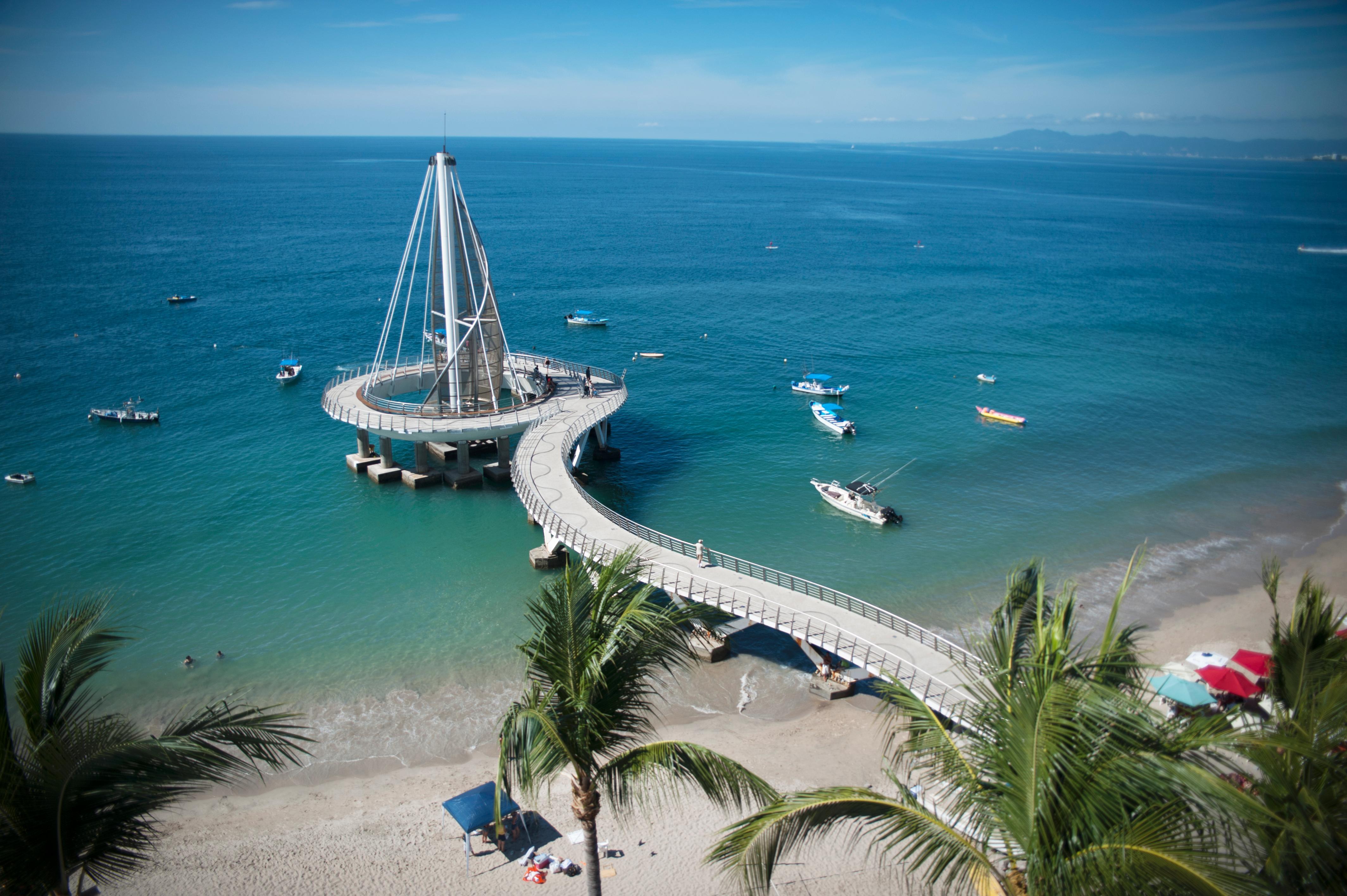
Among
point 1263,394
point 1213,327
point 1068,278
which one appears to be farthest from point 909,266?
point 1263,394

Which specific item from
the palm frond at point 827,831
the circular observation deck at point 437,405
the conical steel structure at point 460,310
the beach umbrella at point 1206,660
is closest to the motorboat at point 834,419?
the circular observation deck at point 437,405

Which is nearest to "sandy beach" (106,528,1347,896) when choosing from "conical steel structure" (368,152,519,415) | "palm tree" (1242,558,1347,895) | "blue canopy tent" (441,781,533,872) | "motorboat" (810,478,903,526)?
"blue canopy tent" (441,781,533,872)

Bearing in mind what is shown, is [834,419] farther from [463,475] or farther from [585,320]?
[585,320]

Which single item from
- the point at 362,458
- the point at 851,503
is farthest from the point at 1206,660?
the point at 362,458

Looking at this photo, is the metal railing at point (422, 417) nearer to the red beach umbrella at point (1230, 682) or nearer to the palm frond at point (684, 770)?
the red beach umbrella at point (1230, 682)

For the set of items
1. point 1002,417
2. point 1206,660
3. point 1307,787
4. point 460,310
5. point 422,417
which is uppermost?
point 460,310

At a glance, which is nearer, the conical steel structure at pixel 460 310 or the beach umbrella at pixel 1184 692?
the beach umbrella at pixel 1184 692
